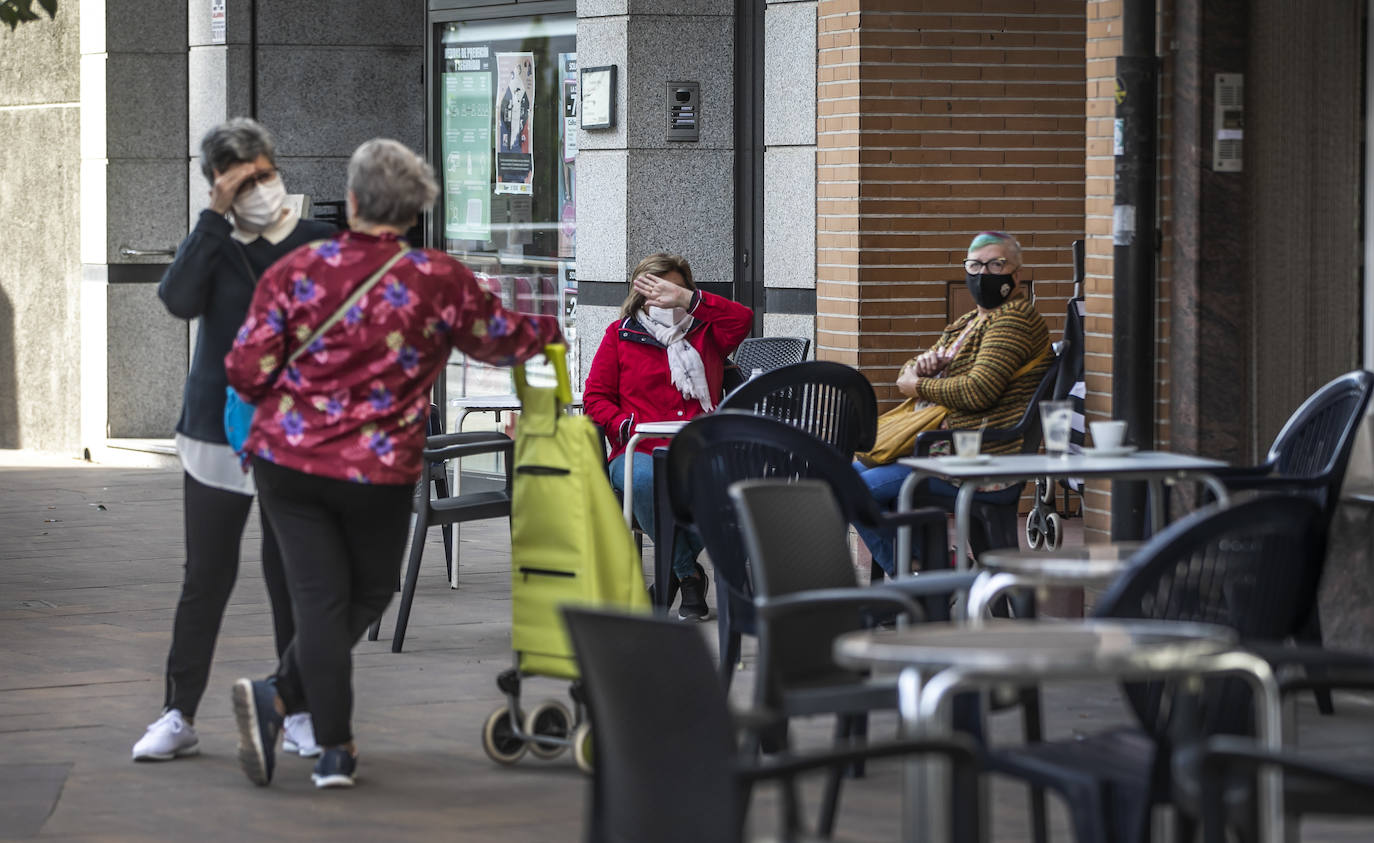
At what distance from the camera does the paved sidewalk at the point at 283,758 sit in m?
5.51

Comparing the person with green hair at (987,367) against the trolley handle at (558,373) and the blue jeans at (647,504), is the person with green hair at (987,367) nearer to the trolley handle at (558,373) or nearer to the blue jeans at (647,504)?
the blue jeans at (647,504)

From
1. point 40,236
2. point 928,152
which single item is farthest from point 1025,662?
point 40,236

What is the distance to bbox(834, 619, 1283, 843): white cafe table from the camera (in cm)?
344

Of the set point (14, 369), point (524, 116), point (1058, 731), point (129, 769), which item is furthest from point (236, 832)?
point (14, 369)

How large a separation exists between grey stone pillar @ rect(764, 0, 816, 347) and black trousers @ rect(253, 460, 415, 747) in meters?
5.11

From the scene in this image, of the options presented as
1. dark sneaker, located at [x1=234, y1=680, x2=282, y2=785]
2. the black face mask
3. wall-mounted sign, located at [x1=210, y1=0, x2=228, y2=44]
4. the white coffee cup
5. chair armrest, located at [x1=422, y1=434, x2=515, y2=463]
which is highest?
wall-mounted sign, located at [x1=210, y1=0, x2=228, y2=44]

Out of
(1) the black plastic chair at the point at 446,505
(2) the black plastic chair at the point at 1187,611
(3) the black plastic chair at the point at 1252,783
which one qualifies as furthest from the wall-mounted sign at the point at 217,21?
(3) the black plastic chair at the point at 1252,783

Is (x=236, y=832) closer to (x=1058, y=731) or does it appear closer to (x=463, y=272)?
(x=463, y=272)

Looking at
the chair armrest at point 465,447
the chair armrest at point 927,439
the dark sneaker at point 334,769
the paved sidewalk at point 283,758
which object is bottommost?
the paved sidewalk at point 283,758

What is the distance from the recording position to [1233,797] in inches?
144

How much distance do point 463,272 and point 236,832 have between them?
157cm

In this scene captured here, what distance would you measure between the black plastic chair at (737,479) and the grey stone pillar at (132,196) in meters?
9.42

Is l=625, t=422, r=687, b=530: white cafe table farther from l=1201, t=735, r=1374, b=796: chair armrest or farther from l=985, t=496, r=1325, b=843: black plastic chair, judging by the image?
l=1201, t=735, r=1374, b=796: chair armrest

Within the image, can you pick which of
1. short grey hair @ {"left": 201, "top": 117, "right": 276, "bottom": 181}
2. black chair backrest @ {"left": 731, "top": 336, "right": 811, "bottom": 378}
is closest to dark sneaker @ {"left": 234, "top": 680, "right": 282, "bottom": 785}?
short grey hair @ {"left": 201, "top": 117, "right": 276, "bottom": 181}
